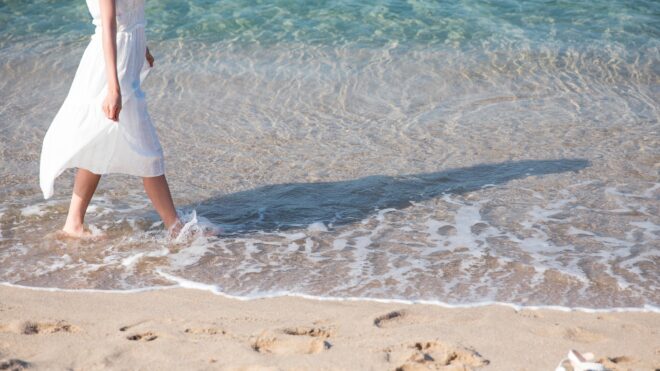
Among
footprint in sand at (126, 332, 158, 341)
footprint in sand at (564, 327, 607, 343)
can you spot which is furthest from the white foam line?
footprint in sand at (126, 332, 158, 341)

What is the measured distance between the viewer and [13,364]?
3037 mm

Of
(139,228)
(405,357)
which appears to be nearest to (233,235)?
(139,228)

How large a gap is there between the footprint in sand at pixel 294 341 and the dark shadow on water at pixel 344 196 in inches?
55.0

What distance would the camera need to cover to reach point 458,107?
722cm

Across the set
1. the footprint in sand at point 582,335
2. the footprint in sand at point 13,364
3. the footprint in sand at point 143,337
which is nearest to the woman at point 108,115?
the footprint in sand at point 143,337

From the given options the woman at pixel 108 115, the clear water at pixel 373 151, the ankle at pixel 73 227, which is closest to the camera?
the woman at pixel 108 115

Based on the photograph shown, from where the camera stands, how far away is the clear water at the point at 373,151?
4.14 metres

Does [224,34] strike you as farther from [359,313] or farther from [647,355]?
[647,355]

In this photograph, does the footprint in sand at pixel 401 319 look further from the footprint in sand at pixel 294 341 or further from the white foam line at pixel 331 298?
the footprint in sand at pixel 294 341

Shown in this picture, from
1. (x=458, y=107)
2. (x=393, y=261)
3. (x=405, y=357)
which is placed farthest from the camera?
(x=458, y=107)

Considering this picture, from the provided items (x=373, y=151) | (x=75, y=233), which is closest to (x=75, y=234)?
(x=75, y=233)

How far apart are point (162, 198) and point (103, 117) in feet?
1.87

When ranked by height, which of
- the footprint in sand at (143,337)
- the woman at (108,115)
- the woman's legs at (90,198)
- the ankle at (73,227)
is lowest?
the footprint in sand at (143,337)

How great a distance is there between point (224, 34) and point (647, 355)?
7072mm
